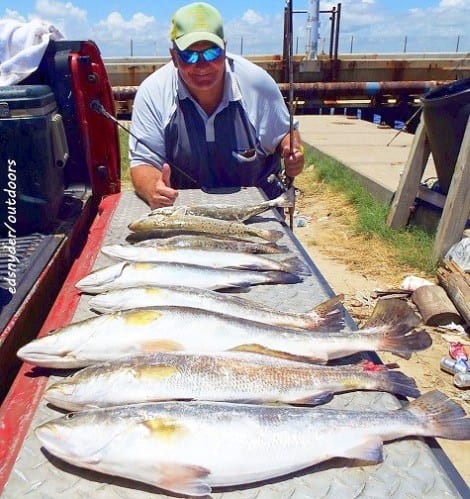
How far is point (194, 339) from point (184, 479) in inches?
29.3

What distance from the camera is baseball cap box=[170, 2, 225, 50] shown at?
14.2 ft

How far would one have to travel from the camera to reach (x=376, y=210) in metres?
8.27

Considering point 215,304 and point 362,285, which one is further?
point 362,285

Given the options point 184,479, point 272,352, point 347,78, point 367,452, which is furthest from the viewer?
point 347,78

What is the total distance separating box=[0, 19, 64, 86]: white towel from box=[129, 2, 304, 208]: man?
941 mm

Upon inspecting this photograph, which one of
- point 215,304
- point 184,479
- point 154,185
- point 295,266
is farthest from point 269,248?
point 184,479

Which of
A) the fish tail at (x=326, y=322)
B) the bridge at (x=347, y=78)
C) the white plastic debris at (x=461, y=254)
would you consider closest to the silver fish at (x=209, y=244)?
the fish tail at (x=326, y=322)

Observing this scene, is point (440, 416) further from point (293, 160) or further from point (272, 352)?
point (293, 160)

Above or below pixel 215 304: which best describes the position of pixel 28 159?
above

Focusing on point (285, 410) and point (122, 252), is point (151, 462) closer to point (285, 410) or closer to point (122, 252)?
point (285, 410)

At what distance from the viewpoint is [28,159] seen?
355 cm

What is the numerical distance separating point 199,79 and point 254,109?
2.03 feet

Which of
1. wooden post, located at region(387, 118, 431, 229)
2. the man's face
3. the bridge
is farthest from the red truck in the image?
the bridge

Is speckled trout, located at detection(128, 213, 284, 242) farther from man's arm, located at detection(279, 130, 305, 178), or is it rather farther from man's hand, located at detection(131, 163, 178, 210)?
man's arm, located at detection(279, 130, 305, 178)
